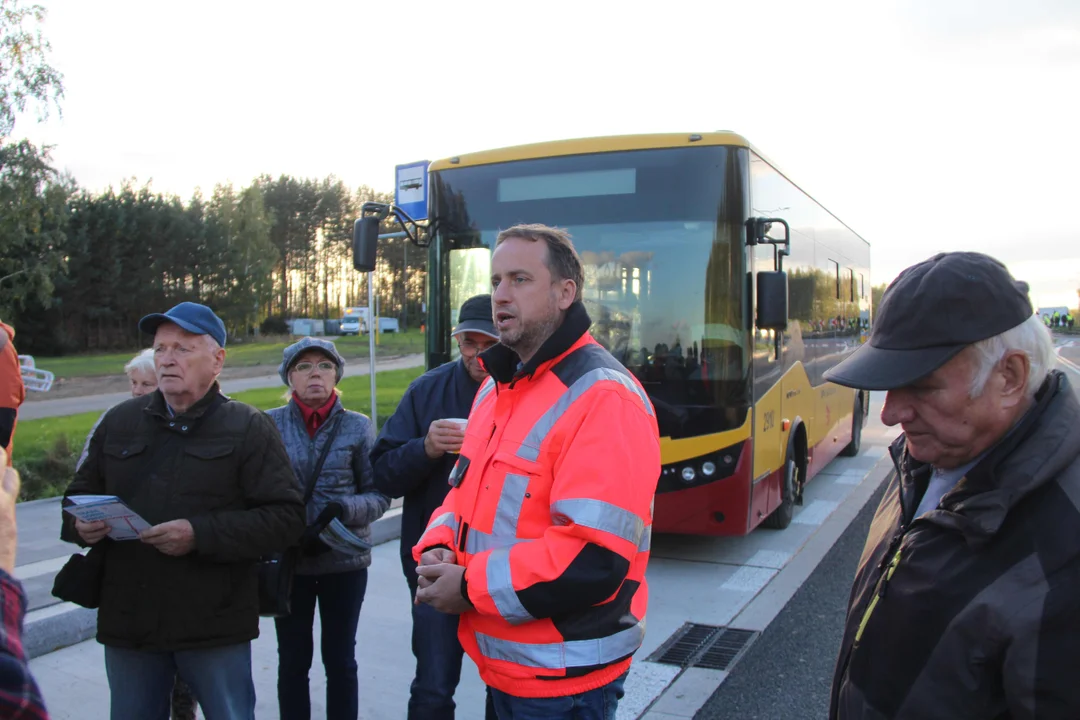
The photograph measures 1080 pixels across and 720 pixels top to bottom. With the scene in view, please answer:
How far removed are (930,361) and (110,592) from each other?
2.68m

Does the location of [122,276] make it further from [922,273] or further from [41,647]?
[922,273]

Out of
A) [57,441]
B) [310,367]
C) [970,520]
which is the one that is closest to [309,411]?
[310,367]

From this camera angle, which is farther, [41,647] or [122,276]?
[122,276]

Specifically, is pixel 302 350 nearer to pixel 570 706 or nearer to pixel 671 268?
pixel 570 706

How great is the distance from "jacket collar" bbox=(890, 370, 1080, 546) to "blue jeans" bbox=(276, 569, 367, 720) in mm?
2816

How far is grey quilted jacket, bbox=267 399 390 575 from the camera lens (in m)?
3.68

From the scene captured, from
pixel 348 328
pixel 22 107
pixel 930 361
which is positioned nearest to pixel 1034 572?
pixel 930 361

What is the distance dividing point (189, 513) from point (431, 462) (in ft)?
3.18

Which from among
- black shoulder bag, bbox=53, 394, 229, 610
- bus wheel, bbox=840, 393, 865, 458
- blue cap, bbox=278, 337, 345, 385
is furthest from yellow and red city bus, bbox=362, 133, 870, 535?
bus wheel, bbox=840, 393, 865, 458

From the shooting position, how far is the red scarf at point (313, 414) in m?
3.82

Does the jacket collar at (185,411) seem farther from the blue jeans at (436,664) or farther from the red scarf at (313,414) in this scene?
the blue jeans at (436,664)

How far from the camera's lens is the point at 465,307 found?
3736 millimetres

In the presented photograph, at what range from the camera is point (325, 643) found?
367 centimetres

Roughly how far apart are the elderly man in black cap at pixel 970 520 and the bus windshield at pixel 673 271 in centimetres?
444
